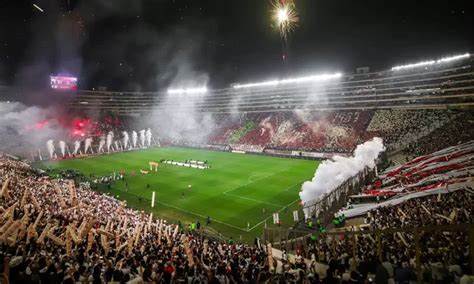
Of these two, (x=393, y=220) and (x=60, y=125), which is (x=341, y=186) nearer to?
(x=393, y=220)

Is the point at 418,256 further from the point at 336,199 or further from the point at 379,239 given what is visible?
the point at 336,199

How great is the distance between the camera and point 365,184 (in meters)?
29.8

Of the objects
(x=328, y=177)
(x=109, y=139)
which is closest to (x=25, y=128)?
(x=109, y=139)

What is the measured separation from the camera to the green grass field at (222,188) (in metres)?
27.4

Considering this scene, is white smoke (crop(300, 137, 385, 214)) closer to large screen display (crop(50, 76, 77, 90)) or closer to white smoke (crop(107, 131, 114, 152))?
white smoke (crop(107, 131, 114, 152))

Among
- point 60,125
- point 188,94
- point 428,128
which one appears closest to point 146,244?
point 428,128

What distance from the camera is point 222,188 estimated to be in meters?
36.2

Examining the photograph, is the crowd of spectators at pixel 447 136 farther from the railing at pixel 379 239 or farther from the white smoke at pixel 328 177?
the railing at pixel 379 239

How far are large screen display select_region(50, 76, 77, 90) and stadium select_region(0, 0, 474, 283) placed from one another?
1.00 feet

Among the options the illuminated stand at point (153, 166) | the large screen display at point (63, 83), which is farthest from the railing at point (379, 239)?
the large screen display at point (63, 83)

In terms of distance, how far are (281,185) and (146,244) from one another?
24.8 metres

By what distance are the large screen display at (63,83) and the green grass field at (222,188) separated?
37.9 m

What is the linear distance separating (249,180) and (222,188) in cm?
463

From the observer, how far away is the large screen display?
84938mm
